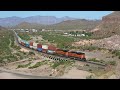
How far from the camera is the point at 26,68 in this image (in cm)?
2116

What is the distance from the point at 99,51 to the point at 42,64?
10.6 metres

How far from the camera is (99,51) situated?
30969mm
